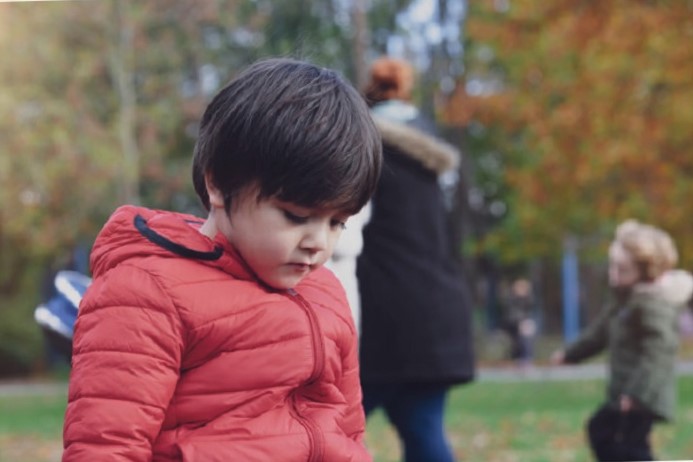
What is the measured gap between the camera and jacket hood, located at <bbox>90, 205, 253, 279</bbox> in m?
2.23

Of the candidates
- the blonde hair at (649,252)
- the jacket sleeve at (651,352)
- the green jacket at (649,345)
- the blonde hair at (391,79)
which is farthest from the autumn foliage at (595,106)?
the blonde hair at (391,79)

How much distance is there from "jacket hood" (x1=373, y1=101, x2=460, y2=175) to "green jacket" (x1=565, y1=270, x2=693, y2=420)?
4.57ft

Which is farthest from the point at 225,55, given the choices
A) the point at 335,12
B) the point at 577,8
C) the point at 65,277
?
the point at 65,277

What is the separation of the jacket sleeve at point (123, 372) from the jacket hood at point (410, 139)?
7.33 ft

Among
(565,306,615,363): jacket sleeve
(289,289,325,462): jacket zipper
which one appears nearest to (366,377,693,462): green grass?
(565,306,615,363): jacket sleeve

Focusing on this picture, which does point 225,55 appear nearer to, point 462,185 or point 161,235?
point 462,185

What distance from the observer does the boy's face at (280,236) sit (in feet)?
7.11

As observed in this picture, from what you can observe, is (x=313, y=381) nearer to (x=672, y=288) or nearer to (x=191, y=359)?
(x=191, y=359)

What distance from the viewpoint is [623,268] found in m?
5.49

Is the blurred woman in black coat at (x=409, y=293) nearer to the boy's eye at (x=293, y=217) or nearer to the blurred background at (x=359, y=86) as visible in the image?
the boy's eye at (x=293, y=217)

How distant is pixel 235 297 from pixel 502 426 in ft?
27.0

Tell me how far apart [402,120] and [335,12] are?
20.3m

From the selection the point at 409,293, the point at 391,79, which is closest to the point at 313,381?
the point at 409,293

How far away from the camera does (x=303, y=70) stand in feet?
7.48
